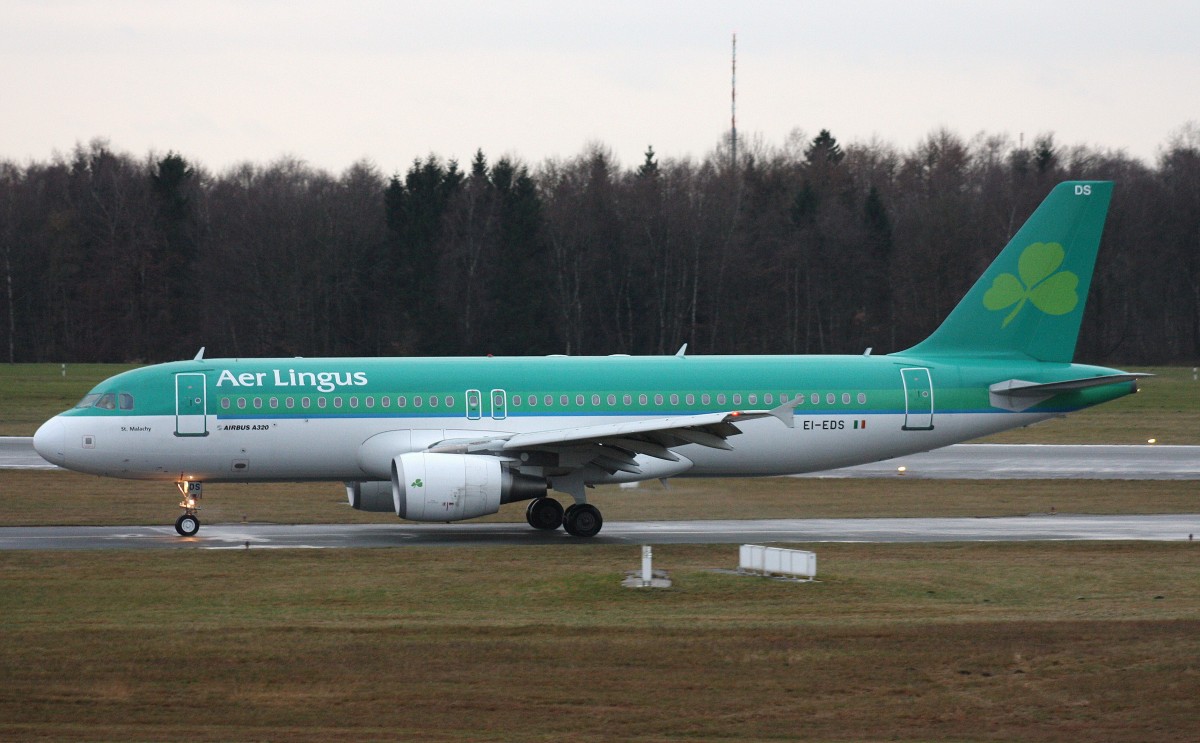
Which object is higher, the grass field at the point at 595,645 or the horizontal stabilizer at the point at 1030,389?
the horizontal stabilizer at the point at 1030,389

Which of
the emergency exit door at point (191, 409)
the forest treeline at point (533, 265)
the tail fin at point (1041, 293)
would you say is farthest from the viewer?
the forest treeline at point (533, 265)

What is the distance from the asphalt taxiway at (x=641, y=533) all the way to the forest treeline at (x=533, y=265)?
1947 inches

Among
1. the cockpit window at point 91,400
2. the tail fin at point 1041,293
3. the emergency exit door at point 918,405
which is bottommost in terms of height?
the emergency exit door at point 918,405

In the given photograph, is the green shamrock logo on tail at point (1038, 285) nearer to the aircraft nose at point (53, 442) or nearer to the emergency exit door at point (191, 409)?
the emergency exit door at point (191, 409)

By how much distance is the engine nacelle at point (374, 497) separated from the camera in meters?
28.1

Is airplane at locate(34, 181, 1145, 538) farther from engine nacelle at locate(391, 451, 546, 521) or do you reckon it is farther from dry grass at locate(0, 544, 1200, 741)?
dry grass at locate(0, 544, 1200, 741)

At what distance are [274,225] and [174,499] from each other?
53789mm

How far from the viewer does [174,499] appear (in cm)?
3362

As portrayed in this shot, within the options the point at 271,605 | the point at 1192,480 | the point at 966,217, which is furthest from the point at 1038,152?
the point at 271,605

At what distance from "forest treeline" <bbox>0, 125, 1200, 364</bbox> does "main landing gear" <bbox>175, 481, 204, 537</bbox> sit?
49.9 metres

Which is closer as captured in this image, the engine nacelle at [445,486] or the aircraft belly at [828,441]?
the engine nacelle at [445,486]

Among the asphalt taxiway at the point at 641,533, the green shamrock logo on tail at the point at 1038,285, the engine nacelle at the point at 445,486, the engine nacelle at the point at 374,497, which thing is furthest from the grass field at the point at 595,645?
the green shamrock logo on tail at the point at 1038,285

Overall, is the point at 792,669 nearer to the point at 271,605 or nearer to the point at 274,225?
the point at 271,605

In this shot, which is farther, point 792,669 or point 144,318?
point 144,318
